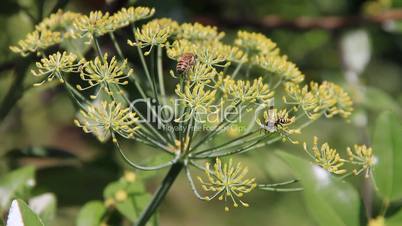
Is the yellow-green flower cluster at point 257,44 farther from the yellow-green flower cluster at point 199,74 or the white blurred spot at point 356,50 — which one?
the white blurred spot at point 356,50

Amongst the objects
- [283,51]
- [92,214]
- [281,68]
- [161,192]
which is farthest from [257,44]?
[283,51]

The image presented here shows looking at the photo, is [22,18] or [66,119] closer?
[22,18]

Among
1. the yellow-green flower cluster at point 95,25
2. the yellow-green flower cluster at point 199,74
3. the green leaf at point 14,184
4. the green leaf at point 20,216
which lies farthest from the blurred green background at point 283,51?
the green leaf at point 20,216

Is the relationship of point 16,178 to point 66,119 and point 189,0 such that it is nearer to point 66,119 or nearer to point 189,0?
point 189,0

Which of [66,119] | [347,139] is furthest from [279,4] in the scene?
[66,119]

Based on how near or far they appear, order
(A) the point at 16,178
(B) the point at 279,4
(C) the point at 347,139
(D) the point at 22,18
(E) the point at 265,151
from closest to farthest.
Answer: (A) the point at 16,178, (D) the point at 22,18, (E) the point at 265,151, (B) the point at 279,4, (C) the point at 347,139

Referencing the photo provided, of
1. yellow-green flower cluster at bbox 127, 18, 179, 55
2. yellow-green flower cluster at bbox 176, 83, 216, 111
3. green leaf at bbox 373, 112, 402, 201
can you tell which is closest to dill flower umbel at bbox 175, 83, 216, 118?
yellow-green flower cluster at bbox 176, 83, 216, 111

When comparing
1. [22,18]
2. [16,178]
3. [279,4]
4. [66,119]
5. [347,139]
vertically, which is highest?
[279,4]

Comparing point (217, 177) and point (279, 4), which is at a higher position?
point (279, 4)
